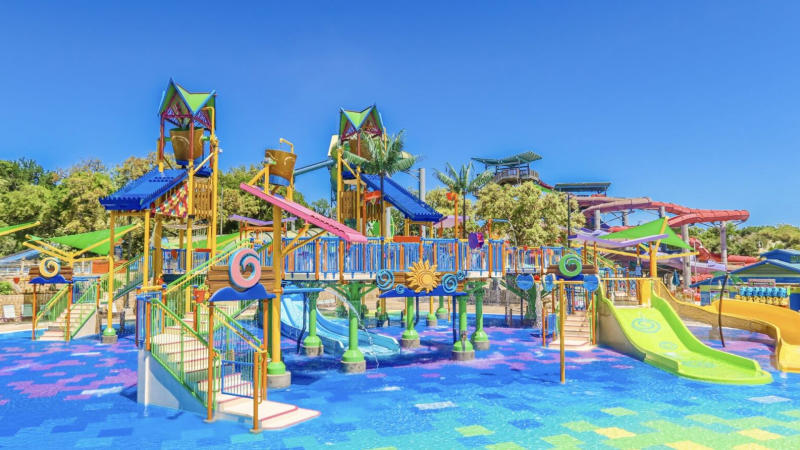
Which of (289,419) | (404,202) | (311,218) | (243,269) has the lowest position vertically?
(289,419)

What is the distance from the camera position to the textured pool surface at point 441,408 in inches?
493

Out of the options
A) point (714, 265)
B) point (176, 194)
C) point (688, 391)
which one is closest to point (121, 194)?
point (176, 194)

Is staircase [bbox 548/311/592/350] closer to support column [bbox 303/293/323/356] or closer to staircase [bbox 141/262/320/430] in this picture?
support column [bbox 303/293/323/356]

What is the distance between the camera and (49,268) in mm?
29031

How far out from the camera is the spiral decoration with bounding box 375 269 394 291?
1969 cm

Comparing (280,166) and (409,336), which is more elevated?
(280,166)

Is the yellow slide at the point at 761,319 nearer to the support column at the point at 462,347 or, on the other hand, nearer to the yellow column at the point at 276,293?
the support column at the point at 462,347

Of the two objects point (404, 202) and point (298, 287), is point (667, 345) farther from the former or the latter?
point (298, 287)

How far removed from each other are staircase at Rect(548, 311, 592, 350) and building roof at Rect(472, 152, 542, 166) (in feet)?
186

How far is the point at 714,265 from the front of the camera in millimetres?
56375

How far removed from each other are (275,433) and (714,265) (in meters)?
55.1

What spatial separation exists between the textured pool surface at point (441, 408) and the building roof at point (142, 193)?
6482 mm

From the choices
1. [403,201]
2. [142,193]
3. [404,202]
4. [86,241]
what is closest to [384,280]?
[404,202]

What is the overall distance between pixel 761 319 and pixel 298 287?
22125 mm
